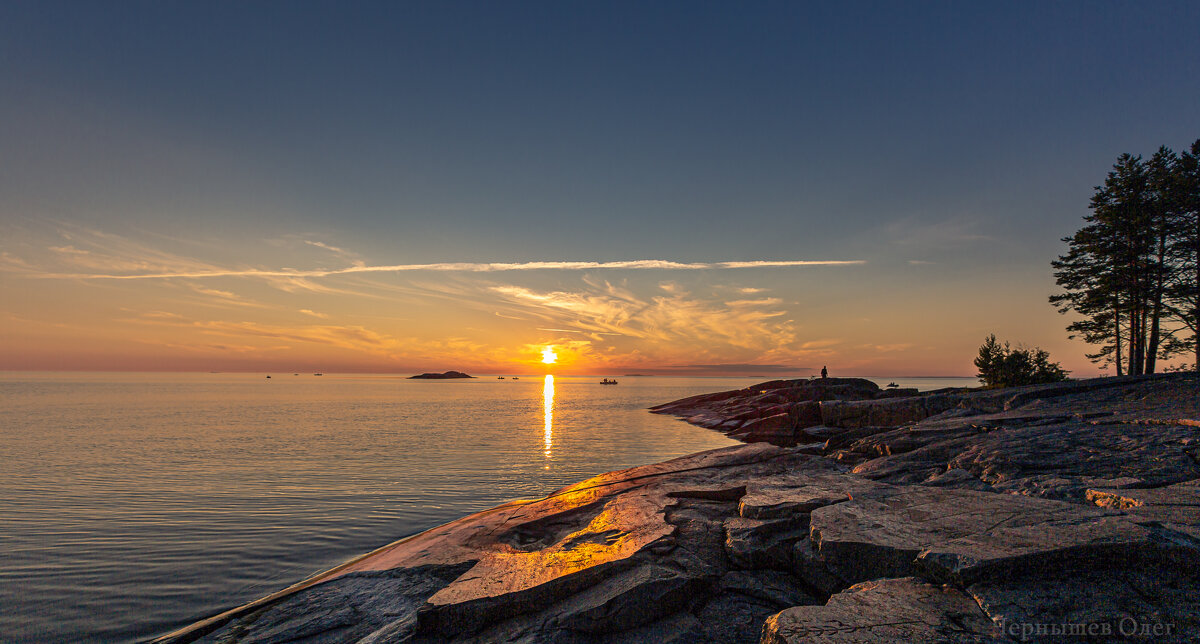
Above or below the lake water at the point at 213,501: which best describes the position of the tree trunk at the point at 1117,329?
above

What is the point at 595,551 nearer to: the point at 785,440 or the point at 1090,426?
the point at 1090,426

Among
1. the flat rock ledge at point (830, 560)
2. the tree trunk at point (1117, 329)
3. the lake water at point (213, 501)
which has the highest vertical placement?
the tree trunk at point (1117, 329)

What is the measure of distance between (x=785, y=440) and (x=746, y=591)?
2289cm

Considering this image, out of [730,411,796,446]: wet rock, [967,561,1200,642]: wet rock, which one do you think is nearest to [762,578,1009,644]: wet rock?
[967,561,1200,642]: wet rock

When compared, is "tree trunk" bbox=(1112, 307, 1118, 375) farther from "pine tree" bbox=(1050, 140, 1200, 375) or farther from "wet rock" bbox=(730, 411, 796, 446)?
"wet rock" bbox=(730, 411, 796, 446)

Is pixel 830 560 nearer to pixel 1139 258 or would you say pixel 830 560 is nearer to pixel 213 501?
pixel 213 501

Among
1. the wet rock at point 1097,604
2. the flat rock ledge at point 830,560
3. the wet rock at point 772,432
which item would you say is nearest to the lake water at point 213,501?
the wet rock at point 772,432

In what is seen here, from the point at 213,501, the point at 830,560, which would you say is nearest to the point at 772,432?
the point at 830,560

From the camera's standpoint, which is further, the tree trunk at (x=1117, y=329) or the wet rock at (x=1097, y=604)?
the tree trunk at (x=1117, y=329)

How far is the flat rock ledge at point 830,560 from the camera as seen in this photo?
4.55 m

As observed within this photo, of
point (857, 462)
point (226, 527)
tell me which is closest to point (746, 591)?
point (857, 462)

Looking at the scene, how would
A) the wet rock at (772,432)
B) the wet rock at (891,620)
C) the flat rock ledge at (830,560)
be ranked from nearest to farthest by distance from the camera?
the wet rock at (891,620) < the flat rock ledge at (830,560) < the wet rock at (772,432)

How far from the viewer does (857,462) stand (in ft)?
48.1

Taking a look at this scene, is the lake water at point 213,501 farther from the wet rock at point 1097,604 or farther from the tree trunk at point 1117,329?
the tree trunk at point 1117,329
